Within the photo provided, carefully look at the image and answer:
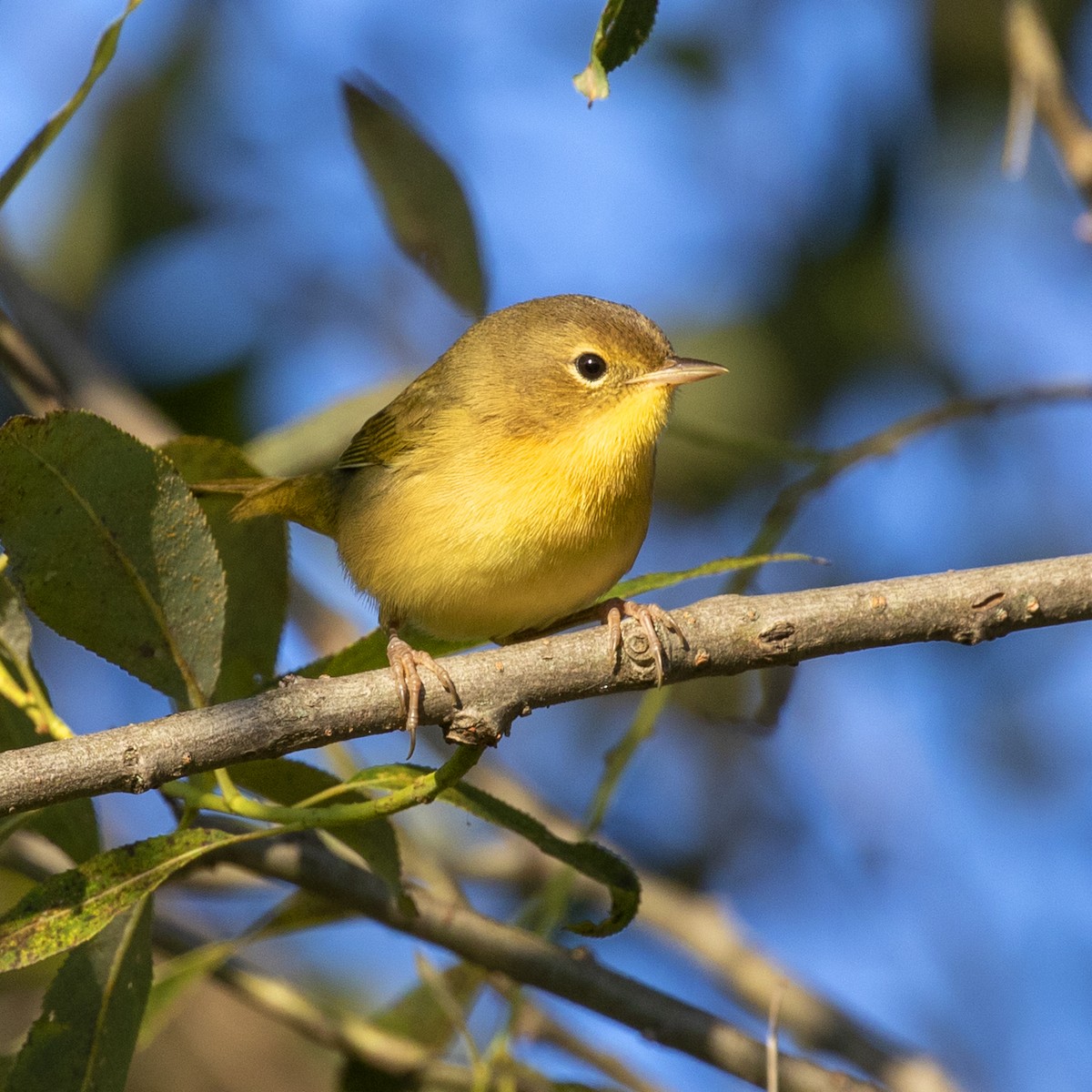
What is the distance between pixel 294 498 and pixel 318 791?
1481mm

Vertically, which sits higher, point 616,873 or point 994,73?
point 994,73

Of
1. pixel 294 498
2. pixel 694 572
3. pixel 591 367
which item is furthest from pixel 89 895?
pixel 591 367

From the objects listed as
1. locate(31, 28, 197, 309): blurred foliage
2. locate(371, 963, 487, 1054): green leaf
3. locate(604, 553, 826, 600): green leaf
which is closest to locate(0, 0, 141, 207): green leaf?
locate(604, 553, 826, 600): green leaf

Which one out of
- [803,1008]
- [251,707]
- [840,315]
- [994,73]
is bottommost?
[251,707]

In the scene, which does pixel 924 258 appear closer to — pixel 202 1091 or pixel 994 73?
pixel 994 73

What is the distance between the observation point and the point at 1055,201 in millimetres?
5285

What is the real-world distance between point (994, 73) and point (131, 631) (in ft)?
12.7

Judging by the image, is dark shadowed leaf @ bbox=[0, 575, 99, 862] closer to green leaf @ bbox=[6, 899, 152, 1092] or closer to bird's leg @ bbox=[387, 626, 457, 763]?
green leaf @ bbox=[6, 899, 152, 1092]

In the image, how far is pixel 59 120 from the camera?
2709 mm

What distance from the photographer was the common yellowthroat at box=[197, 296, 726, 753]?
131 inches

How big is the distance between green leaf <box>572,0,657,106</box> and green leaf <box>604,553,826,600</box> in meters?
0.91

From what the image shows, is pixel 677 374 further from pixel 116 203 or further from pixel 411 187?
pixel 116 203

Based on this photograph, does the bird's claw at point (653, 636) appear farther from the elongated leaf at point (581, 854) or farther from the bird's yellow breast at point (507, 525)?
the bird's yellow breast at point (507, 525)

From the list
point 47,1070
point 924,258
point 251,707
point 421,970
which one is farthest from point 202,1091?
point 924,258
